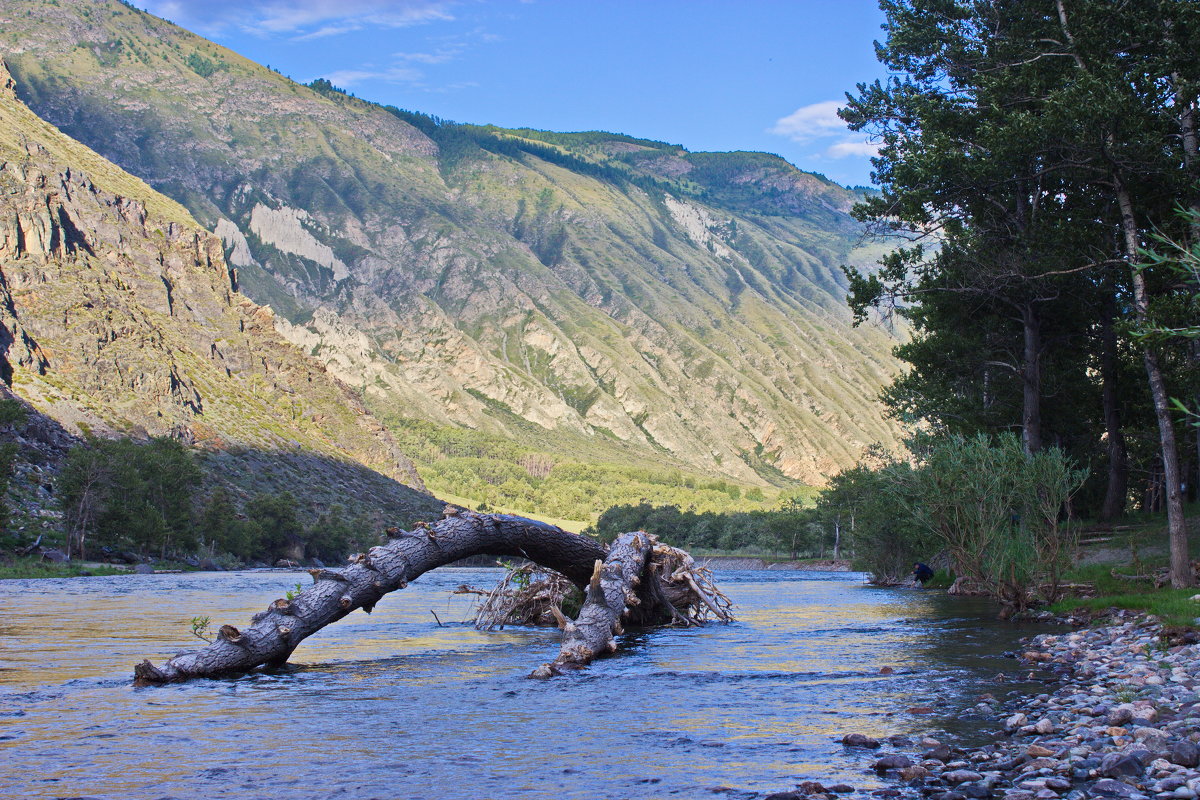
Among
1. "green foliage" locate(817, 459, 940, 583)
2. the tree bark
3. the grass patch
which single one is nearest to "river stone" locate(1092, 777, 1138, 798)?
the tree bark

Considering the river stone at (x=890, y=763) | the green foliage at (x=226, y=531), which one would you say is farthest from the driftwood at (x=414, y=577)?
the green foliage at (x=226, y=531)

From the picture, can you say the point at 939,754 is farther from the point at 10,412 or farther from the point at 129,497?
the point at 129,497

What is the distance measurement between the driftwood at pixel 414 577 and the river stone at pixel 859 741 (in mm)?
7792

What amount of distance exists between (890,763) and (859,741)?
→ 1.18m

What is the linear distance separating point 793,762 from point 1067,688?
220 inches

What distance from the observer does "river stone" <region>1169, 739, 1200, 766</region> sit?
26.9 feet

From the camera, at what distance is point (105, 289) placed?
16888cm

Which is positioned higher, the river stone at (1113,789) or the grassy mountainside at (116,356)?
the grassy mountainside at (116,356)

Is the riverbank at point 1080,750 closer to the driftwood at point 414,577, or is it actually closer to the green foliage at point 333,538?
the driftwood at point 414,577

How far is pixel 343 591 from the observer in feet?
54.3

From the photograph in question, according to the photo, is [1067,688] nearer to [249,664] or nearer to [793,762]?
[793,762]

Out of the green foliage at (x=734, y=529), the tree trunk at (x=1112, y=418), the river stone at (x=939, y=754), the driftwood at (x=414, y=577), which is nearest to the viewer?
the river stone at (x=939, y=754)

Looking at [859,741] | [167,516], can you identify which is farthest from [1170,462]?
[167,516]

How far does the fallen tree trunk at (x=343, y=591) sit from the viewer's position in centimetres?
1534
